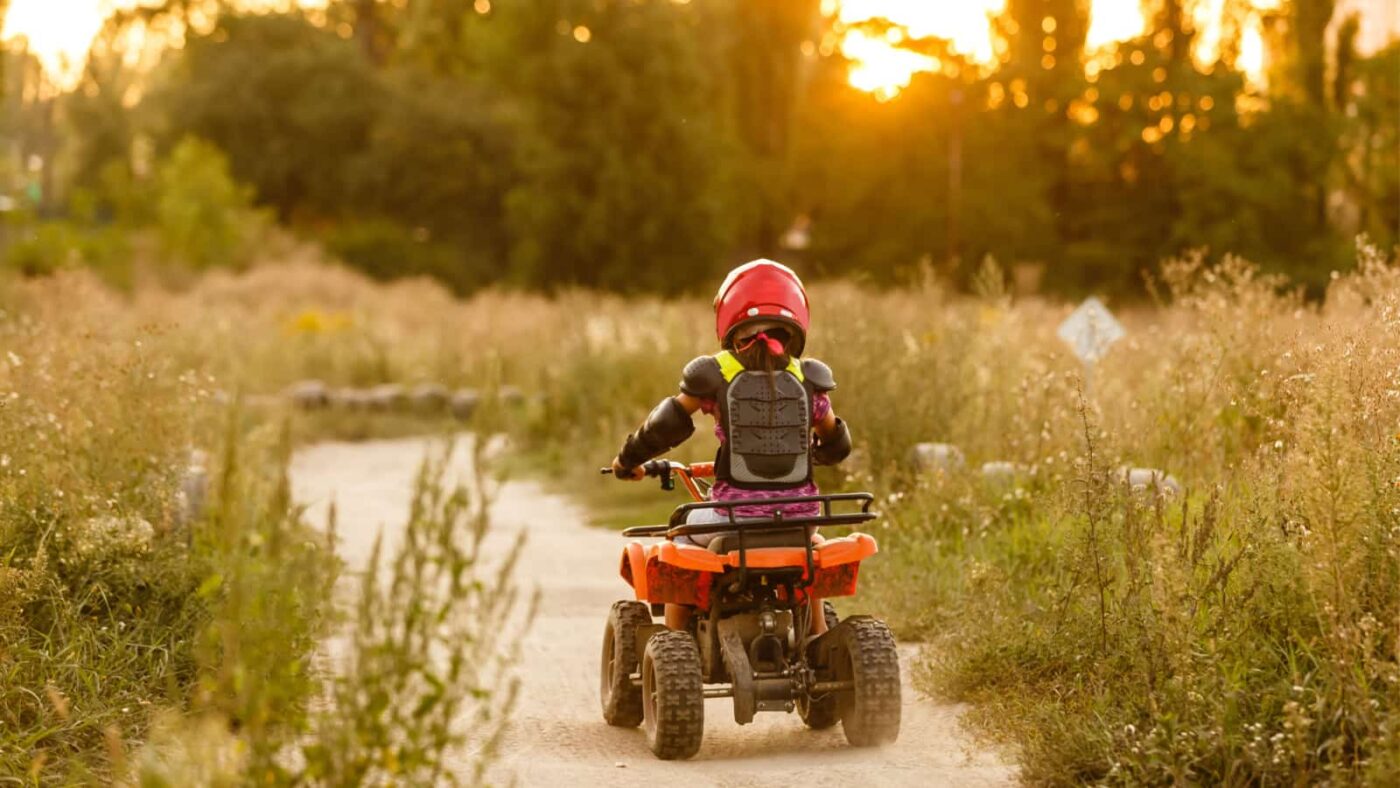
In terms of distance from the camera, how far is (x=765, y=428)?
243 inches

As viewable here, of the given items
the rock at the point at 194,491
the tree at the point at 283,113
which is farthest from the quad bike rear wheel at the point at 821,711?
the tree at the point at 283,113

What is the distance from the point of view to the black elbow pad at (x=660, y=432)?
20.2 ft

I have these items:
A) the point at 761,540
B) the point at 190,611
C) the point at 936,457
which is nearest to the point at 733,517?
the point at 761,540

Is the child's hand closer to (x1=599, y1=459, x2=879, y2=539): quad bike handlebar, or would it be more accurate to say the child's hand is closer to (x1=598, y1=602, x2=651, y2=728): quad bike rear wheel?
(x1=599, y1=459, x2=879, y2=539): quad bike handlebar

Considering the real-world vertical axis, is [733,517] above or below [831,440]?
below

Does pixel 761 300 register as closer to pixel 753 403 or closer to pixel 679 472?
pixel 753 403

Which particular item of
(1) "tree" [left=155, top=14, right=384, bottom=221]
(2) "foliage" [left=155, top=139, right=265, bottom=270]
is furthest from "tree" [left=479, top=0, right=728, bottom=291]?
(2) "foliage" [left=155, top=139, right=265, bottom=270]

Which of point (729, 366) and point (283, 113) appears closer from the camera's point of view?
point (729, 366)

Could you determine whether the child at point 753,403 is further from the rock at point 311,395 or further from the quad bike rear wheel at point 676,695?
the rock at point 311,395

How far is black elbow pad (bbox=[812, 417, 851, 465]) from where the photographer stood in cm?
652

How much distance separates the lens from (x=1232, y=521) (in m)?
6.49

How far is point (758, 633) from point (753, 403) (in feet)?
2.73

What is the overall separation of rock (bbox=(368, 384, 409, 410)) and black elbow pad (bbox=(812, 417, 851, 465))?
51.7ft

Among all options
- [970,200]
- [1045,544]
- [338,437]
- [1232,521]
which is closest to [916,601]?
[1045,544]
